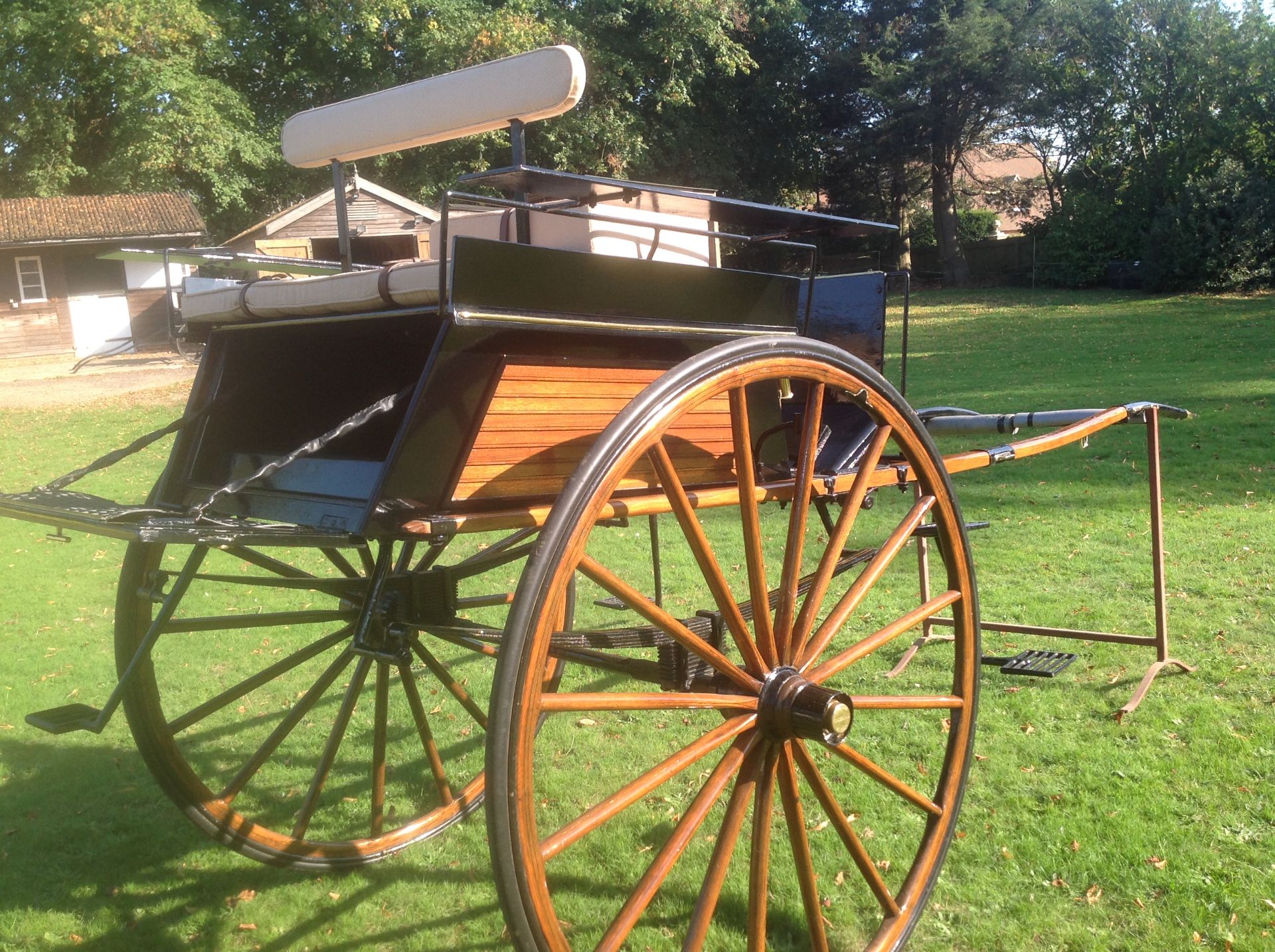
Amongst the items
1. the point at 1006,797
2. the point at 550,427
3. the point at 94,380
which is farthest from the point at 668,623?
the point at 94,380

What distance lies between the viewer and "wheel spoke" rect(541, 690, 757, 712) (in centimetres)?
186

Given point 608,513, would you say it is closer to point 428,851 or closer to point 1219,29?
point 428,851

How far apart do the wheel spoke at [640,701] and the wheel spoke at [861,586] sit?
0.83 ft

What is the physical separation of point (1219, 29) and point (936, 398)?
19.8 metres

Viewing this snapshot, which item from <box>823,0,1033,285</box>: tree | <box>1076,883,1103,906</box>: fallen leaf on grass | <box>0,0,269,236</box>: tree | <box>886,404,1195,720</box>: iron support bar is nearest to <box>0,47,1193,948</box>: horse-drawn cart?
<box>1076,883,1103,906</box>: fallen leaf on grass

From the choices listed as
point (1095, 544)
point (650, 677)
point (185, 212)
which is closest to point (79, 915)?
point (650, 677)

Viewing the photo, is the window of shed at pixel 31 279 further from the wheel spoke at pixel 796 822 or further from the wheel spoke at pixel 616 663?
the wheel spoke at pixel 796 822

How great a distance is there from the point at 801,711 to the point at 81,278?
27.7 m

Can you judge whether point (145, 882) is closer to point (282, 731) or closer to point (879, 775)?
point (282, 731)

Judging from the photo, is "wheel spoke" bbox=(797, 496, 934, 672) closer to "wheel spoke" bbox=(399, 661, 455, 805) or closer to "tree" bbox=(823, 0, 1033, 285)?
"wheel spoke" bbox=(399, 661, 455, 805)

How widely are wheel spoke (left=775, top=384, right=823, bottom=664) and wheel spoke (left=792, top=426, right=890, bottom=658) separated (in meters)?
0.04

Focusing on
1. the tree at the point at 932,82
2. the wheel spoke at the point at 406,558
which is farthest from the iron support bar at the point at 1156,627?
the tree at the point at 932,82

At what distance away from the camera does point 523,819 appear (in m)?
1.77

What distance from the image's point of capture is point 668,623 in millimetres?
2088
